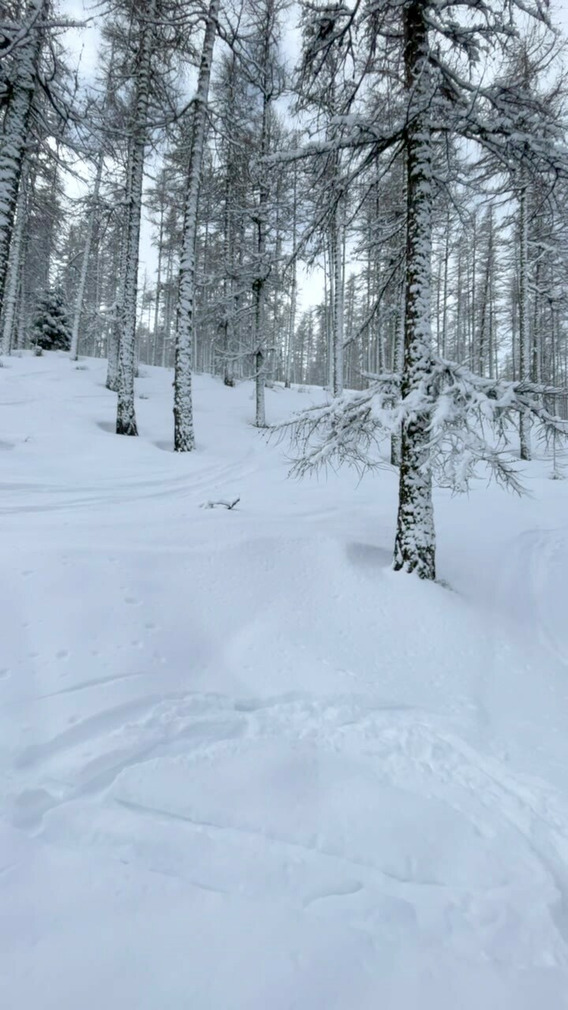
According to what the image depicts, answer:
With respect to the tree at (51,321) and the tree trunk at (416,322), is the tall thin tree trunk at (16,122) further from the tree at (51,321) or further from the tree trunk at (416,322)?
the tree at (51,321)

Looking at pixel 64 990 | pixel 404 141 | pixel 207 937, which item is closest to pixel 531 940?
pixel 207 937

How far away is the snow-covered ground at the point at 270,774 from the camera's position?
1446mm

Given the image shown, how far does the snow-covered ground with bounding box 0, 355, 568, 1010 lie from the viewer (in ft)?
4.75

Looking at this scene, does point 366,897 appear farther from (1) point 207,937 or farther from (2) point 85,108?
(2) point 85,108

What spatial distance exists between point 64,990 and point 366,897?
1112 millimetres

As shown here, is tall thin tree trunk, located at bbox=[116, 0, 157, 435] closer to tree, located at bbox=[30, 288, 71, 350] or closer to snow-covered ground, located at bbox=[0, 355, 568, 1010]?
snow-covered ground, located at bbox=[0, 355, 568, 1010]

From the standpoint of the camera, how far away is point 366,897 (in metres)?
1.70

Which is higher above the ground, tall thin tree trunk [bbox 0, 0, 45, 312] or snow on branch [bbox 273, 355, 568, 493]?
tall thin tree trunk [bbox 0, 0, 45, 312]

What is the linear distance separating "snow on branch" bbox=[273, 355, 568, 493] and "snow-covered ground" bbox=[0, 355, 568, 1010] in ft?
4.34

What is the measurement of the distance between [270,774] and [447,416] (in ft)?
10.9

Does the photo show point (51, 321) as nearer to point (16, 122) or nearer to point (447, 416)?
point (16, 122)

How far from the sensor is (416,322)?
4730 mm

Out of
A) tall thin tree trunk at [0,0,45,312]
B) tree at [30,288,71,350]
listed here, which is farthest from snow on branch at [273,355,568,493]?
tree at [30,288,71,350]

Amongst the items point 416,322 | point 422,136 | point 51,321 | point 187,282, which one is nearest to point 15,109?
point 187,282
